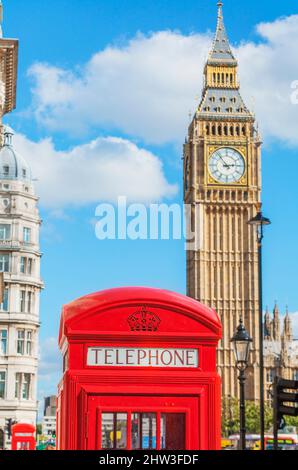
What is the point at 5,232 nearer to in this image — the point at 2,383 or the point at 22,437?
the point at 2,383

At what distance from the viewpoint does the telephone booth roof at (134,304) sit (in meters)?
8.69

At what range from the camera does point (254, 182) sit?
80.8 meters

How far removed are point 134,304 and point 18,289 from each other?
36.1 m

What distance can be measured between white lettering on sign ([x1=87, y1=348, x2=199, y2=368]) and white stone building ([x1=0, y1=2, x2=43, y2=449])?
32.8 metres

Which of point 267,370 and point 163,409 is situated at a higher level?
point 267,370

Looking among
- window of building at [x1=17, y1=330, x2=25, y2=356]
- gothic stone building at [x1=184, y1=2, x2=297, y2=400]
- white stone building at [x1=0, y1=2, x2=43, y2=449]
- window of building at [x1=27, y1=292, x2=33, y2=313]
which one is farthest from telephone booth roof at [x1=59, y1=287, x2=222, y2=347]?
gothic stone building at [x1=184, y1=2, x2=297, y2=400]

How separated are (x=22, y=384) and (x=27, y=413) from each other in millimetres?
1341

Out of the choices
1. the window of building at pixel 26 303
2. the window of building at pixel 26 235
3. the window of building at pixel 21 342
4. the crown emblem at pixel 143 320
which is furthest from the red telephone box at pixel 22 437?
the crown emblem at pixel 143 320

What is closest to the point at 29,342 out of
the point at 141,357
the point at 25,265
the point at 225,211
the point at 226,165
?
the point at 25,265

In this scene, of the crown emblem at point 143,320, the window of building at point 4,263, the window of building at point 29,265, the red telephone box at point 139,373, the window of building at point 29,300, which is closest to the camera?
the red telephone box at point 139,373

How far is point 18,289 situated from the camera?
44.3m

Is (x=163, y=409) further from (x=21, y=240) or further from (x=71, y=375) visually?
(x=21, y=240)

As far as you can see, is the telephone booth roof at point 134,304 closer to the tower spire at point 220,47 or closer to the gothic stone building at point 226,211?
the gothic stone building at point 226,211
